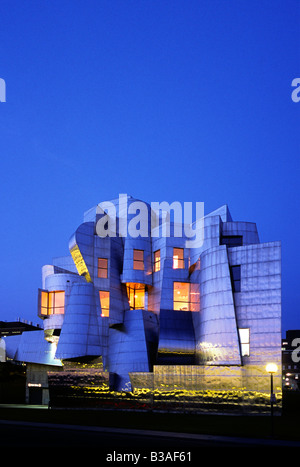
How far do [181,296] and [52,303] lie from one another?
14.8m

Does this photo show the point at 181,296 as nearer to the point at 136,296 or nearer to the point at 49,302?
the point at 136,296

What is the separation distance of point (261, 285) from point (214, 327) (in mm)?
5733

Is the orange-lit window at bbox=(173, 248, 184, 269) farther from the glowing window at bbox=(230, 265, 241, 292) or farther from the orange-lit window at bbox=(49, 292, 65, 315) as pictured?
the orange-lit window at bbox=(49, 292, 65, 315)

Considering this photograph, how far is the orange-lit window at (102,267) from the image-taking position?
5988 cm

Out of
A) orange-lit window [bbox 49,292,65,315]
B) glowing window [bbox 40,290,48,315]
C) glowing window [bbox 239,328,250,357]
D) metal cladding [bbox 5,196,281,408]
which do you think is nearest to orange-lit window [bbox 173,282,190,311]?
metal cladding [bbox 5,196,281,408]

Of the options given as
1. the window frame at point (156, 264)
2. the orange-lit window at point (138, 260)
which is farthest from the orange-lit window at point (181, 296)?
the orange-lit window at point (138, 260)

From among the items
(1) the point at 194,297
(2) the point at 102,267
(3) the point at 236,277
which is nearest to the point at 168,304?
(1) the point at 194,297

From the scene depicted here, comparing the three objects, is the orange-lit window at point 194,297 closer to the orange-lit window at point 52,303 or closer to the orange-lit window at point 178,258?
the orange-lit window at point 178,258

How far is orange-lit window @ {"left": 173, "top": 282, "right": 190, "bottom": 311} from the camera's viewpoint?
186 feet

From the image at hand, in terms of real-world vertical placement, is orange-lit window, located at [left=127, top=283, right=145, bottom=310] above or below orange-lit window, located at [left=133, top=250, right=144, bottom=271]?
below

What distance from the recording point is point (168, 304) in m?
56.3

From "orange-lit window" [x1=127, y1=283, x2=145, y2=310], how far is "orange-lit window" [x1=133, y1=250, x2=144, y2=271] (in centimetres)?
260

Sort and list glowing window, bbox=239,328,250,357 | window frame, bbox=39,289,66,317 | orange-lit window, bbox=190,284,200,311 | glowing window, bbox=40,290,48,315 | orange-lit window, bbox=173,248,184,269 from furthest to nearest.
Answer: glowing window, bbox=40,290,48,315, window frame, bbox=39,289,66,317, orange-lit window, bbox=173,248,184,269, orange-lit window, bbox=190,284,200,311, glowing window, bbox=239,328,250,357

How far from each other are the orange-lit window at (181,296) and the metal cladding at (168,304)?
0.34 feet
